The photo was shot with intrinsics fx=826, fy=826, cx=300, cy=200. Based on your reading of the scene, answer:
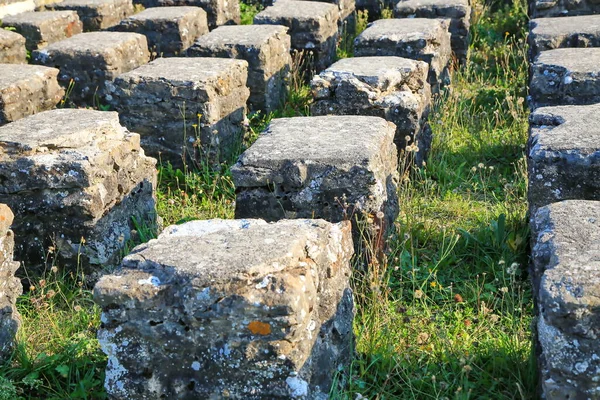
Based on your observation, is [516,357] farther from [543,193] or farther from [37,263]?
[37,263]

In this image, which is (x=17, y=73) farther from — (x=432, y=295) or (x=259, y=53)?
(x=432, y=295)

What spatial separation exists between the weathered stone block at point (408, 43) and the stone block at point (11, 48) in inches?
140

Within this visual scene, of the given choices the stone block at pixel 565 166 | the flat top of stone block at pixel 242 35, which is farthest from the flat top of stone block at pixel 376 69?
the stone block at pixel 565 166

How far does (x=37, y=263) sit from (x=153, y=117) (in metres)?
1.88

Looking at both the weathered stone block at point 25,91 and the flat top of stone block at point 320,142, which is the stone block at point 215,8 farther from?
the flat top of stone block at point 320,142

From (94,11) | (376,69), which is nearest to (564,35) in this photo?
(376,69)

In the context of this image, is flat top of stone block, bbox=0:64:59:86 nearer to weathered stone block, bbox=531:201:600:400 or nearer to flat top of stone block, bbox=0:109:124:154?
flat top of stone block, bbox=0:109:124:154

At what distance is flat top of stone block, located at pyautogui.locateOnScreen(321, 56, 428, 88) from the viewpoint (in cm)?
606

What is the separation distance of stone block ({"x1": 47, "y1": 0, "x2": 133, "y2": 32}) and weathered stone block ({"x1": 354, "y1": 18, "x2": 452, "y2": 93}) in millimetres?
3945

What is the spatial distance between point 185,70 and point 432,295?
3021mm

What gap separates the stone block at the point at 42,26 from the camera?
920 cm

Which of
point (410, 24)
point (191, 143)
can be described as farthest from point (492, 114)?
point (191, 143)

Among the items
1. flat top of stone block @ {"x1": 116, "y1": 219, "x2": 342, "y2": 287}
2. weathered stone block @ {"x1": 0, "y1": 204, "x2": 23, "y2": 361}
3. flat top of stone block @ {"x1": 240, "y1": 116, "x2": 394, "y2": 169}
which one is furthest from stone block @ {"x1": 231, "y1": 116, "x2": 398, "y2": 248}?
weathered stone block @ {"x1": 0, "y1": 204, "x2": 23, "y2": 361}

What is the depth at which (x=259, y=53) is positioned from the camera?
25.2 ft
